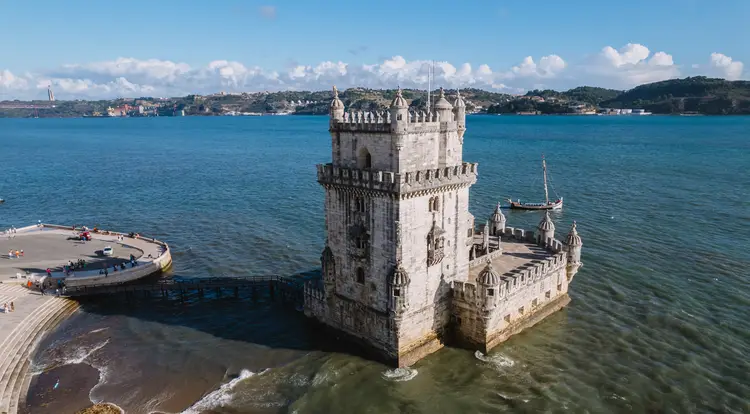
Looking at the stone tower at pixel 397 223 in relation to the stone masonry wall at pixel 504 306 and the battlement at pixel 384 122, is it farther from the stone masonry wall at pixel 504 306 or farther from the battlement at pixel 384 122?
the stone masonry wall at pixel 504 306

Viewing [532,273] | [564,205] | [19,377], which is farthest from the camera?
[564,205]

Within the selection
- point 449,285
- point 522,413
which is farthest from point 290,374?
point 522,413

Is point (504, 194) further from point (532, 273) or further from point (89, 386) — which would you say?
point (89, 386)

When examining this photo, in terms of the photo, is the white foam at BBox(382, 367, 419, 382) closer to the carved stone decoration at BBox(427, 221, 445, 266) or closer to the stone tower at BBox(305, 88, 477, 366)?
the stone tower at BBox(305, 88, 477, 366)

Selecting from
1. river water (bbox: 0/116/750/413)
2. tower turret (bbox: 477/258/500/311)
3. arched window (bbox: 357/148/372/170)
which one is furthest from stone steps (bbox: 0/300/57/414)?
tower turret (bbox: 477/258/500/311)

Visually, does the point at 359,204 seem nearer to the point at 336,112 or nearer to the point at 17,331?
the point at 336,112

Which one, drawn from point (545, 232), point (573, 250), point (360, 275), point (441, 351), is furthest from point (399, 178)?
point (573, 250)

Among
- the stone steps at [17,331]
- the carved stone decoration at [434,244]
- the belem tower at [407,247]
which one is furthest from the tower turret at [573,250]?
the stone steps at [17,331]
